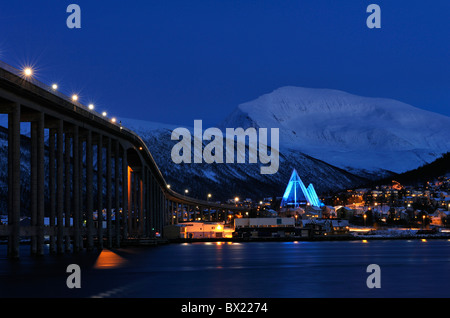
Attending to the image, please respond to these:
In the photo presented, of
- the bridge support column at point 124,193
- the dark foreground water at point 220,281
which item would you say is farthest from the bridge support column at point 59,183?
the bridge support column at point 124,193

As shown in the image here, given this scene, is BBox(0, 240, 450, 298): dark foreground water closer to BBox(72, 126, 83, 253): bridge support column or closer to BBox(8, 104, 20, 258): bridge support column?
BBox(8, 104, 20, 258): bridge support column

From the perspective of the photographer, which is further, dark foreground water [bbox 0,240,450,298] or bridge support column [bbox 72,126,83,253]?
bridge support column [bbox 72,126,83,253]

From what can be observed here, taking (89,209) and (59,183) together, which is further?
(89,209)

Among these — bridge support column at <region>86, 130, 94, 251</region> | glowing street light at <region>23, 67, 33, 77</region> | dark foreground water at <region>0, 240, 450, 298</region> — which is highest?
glowing street light at <region>23, 67, 33, 77</region>

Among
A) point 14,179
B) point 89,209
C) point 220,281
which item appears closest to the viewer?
point 220,281

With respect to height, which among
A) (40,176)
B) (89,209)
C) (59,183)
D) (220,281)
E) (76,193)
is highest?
(40,176)

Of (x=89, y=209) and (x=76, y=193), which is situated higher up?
(x=76, y=193)

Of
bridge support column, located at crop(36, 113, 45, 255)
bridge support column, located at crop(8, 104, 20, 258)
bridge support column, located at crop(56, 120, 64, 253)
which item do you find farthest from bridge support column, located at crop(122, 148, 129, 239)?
bridge support column, located at crop(8, 104, 20, 258)

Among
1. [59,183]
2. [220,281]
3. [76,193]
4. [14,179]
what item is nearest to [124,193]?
[76,193]

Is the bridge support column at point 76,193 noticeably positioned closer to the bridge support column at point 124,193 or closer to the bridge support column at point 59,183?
the bridge support column at point 59,183

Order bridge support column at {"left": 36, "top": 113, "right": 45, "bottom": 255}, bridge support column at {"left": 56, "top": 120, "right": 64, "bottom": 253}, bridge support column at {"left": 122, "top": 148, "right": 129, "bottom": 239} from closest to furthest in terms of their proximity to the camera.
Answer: bridge support column at {"left": 36, "top": 113, "right": 45, "bottom": 255} → bridge support column at {"left": 56, "top": 120, "right": 64, "bottom": 253} → bridge support column at {"left": 122, "top": 148, "right": 129, "bottom": 239}

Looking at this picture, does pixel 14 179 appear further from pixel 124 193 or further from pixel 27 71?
pixel 124 193
